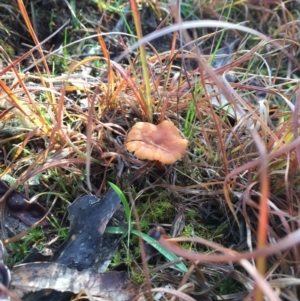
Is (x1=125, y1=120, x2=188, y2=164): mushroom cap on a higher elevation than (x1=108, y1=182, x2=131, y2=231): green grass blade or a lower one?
higher

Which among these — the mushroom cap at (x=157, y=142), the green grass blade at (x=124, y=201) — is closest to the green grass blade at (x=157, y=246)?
the green grass blade at (x=124, y=201)

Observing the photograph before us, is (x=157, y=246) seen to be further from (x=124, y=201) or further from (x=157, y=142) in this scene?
(x=157, y=142)

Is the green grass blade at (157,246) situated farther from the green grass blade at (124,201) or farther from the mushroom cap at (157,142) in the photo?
the mushroom cap at (157,142)

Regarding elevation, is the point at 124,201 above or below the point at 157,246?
above

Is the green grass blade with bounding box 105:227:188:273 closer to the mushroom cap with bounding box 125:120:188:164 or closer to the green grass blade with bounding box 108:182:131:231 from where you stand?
the green grass blade with bounding box 108:182:131:231

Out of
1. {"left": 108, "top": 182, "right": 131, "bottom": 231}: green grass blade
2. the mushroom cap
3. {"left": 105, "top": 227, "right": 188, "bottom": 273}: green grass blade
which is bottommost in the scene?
{"left": 105, "top": 227, "right": 188, "bottom": 273}: green grass blade

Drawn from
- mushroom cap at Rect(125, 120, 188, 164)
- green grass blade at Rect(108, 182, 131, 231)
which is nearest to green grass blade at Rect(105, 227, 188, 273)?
green grass blade at Rect(108, 182, 131, 231)

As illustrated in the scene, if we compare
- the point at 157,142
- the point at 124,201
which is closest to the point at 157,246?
the point at 124,201

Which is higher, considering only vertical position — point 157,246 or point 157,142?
point 157,142
